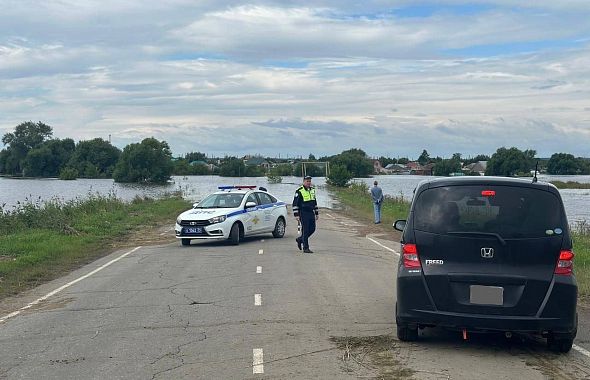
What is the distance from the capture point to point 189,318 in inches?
392

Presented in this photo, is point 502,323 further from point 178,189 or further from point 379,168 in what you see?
point 379,168

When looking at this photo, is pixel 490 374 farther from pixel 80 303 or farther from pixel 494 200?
pixel 80 303

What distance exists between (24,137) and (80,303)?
11554 centimetres

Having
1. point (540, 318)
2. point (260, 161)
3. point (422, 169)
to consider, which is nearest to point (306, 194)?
point (540, 318)

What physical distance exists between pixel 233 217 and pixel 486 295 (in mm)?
13931

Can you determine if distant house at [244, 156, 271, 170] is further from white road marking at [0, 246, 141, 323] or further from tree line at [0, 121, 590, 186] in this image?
white road marking at [0, 246, 141, 323]

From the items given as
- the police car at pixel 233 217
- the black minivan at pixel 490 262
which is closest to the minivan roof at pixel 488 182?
the black minivan at pixel 490 262

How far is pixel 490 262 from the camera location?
7727 mm

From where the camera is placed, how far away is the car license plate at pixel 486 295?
7625 millimetres

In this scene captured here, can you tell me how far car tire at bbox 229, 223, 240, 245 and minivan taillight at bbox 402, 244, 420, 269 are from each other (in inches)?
520

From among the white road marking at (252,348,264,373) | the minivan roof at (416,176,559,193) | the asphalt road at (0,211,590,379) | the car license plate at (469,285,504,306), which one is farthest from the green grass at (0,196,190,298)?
the car license plate at (469,285,504,306)

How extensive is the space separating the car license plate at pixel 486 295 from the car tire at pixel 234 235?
13.7 m

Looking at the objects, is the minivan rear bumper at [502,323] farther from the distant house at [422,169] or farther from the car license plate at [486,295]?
the distant house at [422,169]

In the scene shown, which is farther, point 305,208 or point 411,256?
point 305,208
